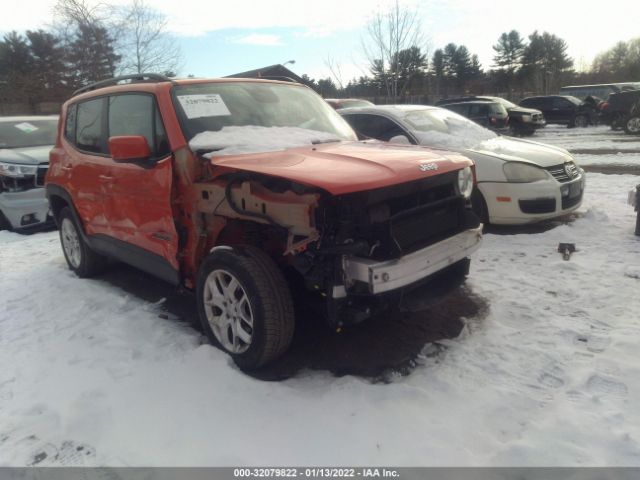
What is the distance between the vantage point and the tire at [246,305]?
2830 millimetres

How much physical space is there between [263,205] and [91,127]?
2595mm

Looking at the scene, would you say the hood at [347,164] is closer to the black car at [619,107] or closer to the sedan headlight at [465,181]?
the sedan headlight at [465,181]

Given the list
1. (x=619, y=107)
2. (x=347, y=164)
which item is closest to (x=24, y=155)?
(x=347, y=164)

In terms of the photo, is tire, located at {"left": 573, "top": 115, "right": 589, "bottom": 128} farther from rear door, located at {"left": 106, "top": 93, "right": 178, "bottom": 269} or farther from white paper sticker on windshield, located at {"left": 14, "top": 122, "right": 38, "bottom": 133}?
rear door, located at {"left": 106, "top": 93, "right": 178, "bottom": 269}

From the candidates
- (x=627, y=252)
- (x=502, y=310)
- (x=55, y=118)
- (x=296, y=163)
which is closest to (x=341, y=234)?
(x=296, y=163)

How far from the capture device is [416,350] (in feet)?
10.6

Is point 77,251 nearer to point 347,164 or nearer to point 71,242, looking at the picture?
point 71,242

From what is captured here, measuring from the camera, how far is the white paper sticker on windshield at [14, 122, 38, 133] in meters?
8.12

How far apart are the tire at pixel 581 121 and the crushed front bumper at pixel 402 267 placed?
73.4 feet

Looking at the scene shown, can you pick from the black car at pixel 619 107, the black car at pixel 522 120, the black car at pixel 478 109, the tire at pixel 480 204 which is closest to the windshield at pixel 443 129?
the tire at pixel 480 204

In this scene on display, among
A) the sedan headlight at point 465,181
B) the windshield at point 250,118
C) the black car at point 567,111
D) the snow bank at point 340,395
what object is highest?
the black car at point 567,111

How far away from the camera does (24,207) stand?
268 inches

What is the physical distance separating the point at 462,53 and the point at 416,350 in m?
63.1

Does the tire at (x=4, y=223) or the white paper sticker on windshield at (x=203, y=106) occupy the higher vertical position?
the white paper sticker on windshield at (x=203, y=106)
